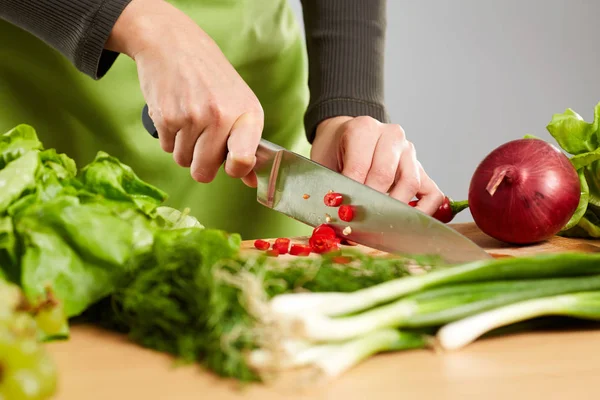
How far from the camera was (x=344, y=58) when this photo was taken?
5.66ft

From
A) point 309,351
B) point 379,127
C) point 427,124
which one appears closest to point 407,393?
point 309,351

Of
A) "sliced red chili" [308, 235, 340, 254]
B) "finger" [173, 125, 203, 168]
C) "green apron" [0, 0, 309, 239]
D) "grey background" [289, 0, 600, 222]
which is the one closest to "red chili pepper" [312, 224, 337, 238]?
"sliced red chili" [308, 235, 340, 254]

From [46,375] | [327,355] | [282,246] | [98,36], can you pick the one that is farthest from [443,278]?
[98,36]

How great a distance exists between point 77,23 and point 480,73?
2.92 metres

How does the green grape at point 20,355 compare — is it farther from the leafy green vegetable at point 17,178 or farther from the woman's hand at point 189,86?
the woman's hand at point 189,86

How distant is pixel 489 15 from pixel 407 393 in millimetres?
3368

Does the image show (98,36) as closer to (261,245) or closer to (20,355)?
(261,245)

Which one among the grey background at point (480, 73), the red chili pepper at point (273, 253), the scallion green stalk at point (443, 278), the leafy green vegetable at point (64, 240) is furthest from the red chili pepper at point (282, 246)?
the grey background at point (480, 73)

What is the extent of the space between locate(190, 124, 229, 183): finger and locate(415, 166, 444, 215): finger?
1.71ft

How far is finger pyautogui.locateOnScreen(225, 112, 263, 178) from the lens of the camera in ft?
3.73

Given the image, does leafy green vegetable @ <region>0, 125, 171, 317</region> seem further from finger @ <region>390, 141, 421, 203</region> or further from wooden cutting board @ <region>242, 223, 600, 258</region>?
finger @ <region>390, 141, 421, 203</region>

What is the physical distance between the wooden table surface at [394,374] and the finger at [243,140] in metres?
0.44

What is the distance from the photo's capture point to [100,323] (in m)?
0.82

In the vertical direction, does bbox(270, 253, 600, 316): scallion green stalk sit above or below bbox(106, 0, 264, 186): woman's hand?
below
